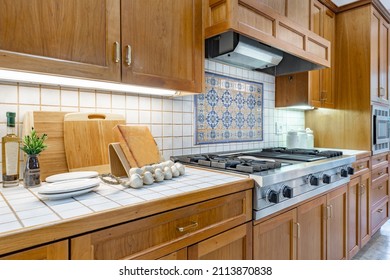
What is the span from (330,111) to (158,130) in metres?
1.93

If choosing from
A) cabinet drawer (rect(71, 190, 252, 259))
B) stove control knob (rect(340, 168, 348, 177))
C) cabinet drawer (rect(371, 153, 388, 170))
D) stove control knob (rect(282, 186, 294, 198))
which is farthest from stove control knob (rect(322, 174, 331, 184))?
cabinet drawer (rect(371, 153, 388, 170))

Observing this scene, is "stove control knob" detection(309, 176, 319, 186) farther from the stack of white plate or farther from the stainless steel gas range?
the stack of white plate

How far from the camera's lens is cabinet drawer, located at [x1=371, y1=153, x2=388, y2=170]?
235 centimetres

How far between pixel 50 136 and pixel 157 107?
0.61 metres

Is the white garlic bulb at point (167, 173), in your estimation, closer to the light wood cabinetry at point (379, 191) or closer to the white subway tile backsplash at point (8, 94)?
the white subway tile backsplash at point (8, 94)

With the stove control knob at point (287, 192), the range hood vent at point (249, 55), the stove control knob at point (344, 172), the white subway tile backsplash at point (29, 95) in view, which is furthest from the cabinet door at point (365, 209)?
the white subway tile backsplash at point (29, 95)

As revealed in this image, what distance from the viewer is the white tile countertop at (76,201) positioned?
63 centimetres

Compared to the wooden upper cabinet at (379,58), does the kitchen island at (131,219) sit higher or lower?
lower

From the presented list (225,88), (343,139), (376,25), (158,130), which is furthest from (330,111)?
(158,130)

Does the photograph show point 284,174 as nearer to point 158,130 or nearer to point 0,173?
point 158,130

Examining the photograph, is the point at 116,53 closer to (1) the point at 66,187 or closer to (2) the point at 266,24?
(1) the point at 66,187

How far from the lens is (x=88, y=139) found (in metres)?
1.21

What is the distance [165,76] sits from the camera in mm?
1193

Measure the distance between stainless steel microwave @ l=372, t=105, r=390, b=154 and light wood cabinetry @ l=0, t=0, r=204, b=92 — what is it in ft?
6.31
